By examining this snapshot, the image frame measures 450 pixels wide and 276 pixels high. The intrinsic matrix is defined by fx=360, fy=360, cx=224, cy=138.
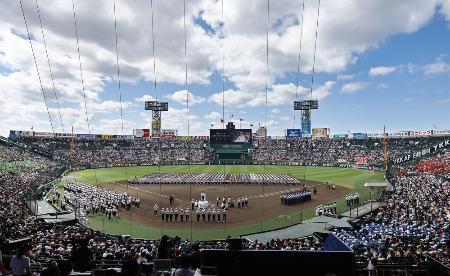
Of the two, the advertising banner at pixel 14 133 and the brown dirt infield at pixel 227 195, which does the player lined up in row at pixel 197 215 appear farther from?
the advertising banner at pixel 14 133

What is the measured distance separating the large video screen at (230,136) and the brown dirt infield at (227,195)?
21.1m

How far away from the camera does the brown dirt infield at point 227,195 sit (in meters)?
26.0

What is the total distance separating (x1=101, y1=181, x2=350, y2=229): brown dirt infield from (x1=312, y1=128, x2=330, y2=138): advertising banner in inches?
2285

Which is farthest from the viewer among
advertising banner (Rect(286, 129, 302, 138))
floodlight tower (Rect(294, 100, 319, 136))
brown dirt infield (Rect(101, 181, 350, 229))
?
advertising banner (Rect(286, 129, 302, 138))

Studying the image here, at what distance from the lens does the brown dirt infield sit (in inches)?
1023

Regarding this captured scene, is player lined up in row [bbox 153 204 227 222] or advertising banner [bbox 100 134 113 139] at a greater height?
advertising banner [bbox 100 134 113 139]

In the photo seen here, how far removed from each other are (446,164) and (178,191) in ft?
109

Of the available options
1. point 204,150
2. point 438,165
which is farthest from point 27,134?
point 438,165

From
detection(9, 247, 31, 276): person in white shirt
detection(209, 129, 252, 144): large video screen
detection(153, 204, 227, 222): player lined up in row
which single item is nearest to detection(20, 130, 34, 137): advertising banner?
detection(209, 129, 252, 144): large video screen

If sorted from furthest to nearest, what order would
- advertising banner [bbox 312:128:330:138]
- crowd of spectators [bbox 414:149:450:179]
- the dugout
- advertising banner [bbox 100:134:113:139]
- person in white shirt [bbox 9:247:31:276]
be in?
advertising banner [bbox 312:128:330:138] → advertising banner [bbox 100:134:113:139] → crowd of spectators [bbox 414:149:450:179] → person in white shirt [bbox 9:247:31:276] → the dugout

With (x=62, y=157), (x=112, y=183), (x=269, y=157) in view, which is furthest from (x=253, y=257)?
(x=269, y=157)

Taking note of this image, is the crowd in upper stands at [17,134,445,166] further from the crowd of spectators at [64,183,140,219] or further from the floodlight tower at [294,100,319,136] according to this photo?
the crowd of spectators at [64,183,140,219]

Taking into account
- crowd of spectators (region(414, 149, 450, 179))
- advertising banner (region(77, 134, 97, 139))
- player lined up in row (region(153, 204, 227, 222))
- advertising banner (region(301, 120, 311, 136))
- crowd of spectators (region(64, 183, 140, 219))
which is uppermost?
A: advertising banner (region(301, 120, 311, 136))

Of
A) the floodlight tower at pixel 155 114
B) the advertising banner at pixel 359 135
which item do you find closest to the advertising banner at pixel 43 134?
the floodlight tower at pixel 155 114
